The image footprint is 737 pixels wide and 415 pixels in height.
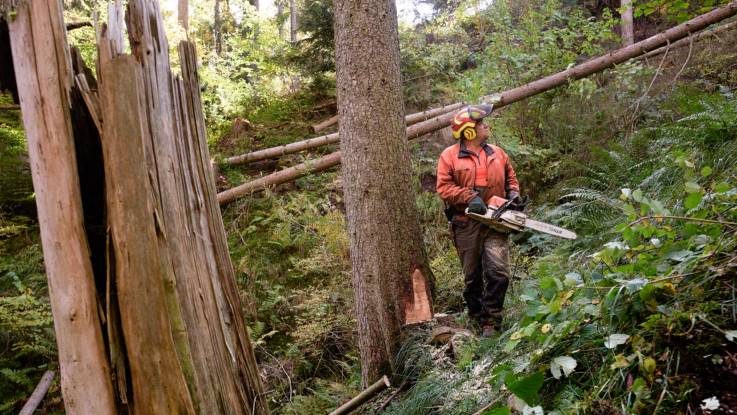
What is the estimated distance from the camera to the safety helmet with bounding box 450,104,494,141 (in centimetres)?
510

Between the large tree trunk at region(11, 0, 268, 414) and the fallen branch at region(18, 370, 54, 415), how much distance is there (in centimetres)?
501

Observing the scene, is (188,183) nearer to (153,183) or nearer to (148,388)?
(153,183)

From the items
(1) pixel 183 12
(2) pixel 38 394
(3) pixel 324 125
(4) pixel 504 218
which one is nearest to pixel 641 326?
(4) pixel 504 218

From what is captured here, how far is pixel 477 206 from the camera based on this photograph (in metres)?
4.92

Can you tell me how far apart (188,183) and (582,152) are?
6540 mm

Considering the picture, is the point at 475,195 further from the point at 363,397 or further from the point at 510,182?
the point at 363,397

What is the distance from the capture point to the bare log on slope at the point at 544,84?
817 centimetres

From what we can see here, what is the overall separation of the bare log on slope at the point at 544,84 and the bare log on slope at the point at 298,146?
0.38 metres

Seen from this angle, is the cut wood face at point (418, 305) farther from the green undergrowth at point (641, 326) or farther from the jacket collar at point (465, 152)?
the green undergrowth at point (641, 326)


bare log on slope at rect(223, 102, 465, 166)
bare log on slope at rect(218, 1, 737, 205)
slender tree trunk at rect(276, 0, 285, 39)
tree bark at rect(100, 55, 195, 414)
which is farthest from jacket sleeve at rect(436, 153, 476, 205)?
slender tree trunk at rect(276, 0, 285, 39)

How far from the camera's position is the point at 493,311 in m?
4.92

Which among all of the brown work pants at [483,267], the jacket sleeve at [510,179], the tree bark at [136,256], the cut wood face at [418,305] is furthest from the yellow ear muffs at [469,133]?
the tree bark at [136,256]

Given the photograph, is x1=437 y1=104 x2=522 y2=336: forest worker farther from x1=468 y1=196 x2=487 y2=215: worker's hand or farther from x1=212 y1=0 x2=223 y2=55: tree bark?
x1=212 y1=0 x2=223 y2=55: tree bark

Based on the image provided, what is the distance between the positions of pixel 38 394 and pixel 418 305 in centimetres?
522
